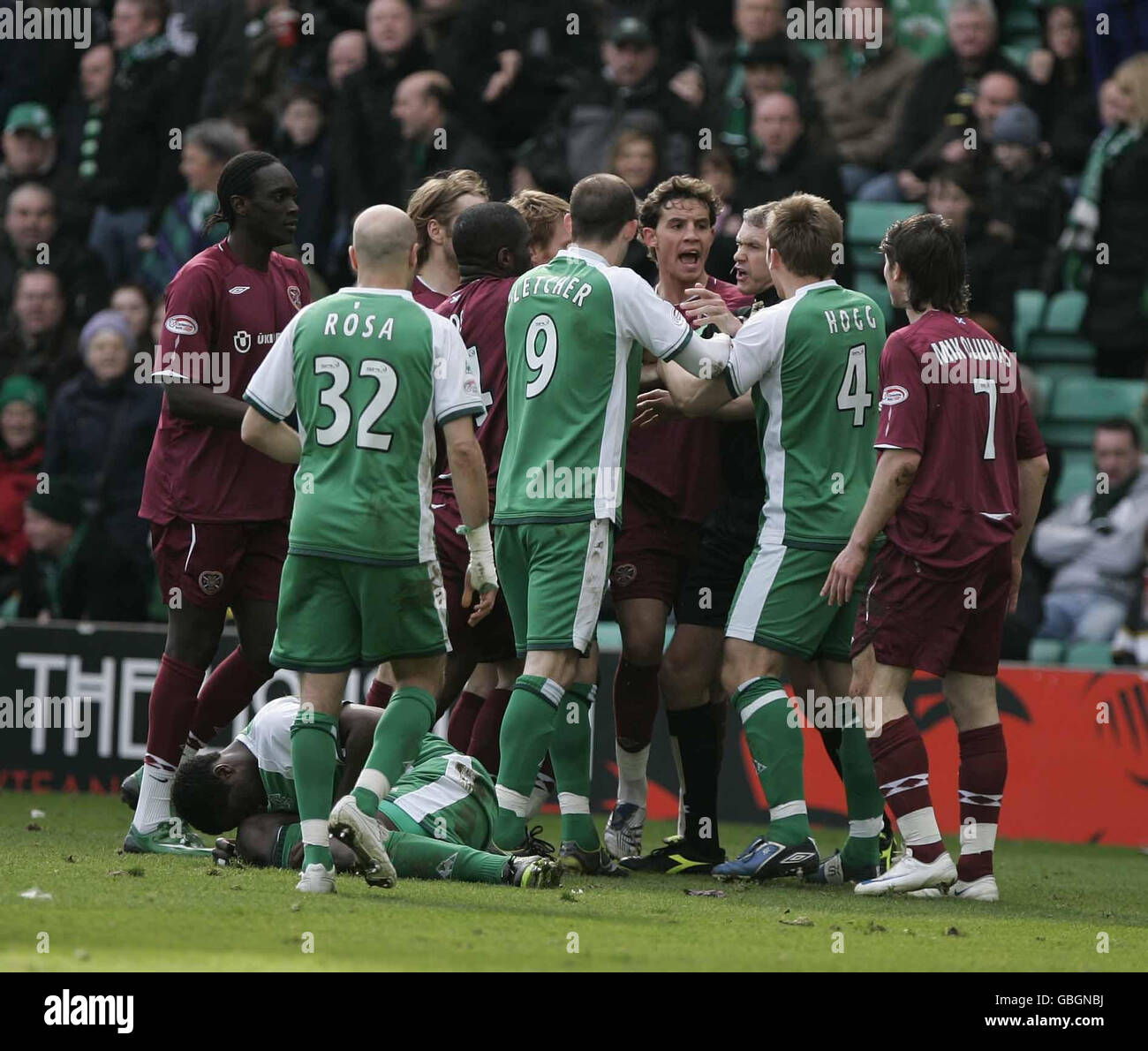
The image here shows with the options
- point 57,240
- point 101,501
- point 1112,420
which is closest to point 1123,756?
point 1112,420

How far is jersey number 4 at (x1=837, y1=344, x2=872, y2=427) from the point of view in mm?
6875

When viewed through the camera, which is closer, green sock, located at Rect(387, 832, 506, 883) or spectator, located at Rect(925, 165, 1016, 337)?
green sock, located at Rect(387, 832, 506, 883)

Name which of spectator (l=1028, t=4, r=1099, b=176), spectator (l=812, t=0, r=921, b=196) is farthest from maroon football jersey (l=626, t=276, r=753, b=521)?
spectator (l=1028, t=4, r=1099, b=176)

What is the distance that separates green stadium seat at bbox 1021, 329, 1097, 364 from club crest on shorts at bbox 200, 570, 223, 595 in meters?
6.35

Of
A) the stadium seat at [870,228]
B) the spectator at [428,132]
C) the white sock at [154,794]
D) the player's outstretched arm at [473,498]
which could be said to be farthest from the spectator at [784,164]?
the player's outstretched arm at [473,498]

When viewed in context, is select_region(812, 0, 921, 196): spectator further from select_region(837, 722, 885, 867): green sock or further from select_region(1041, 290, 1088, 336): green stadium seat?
select_region(837, 722, 885, 867): green sock

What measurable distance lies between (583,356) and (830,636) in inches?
56.9

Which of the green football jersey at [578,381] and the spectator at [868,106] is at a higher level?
the spectator at [868,106]

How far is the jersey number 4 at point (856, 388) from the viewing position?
6.88 metres

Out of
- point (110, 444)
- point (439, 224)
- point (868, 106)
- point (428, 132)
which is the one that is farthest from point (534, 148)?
point (439, 224)

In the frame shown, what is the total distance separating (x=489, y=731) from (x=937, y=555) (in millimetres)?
1907

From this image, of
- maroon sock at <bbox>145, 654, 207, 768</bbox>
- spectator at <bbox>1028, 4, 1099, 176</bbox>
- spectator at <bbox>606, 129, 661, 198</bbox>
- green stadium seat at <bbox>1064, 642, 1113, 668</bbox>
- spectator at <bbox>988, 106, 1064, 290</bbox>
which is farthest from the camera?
spectator at <bbox>1028, 4, 1099, 176</bbox>

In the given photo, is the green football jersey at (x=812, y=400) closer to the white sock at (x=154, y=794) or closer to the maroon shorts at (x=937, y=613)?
the maroon shorts at (x=937, y=613)

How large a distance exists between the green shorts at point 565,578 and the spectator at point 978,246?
18.5 feet
